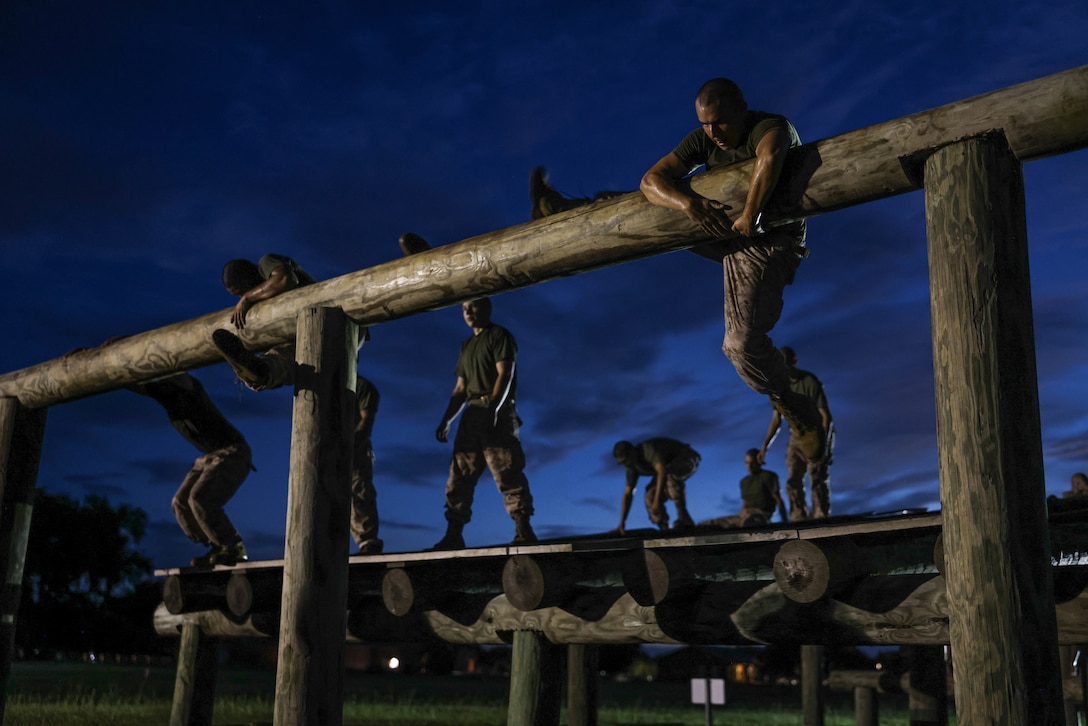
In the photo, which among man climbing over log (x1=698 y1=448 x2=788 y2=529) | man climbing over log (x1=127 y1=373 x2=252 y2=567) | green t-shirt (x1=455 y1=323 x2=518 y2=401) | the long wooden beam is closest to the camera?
the long wooden beam

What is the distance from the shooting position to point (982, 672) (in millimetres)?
3471

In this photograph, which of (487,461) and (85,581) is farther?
(85,581)

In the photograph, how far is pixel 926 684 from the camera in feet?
27.6

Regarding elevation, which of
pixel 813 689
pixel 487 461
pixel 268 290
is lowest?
pixel 813 689

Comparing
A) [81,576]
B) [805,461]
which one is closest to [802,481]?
[805,461]

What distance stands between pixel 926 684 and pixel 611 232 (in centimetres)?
555

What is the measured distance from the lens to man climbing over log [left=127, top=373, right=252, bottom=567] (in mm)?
8062

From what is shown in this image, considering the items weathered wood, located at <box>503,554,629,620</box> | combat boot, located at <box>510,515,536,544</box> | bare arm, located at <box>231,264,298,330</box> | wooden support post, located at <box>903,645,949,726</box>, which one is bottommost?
wooden support post, located at <box>903,645,949,726</box>

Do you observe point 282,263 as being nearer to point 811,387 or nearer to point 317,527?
point 317,527

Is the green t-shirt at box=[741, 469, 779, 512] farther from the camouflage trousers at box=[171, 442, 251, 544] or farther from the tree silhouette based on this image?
the tree silhouette

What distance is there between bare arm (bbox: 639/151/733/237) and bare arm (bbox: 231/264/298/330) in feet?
9.27

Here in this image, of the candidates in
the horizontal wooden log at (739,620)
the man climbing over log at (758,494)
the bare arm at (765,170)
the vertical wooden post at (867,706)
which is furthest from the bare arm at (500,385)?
the vertical wooden post at (867,706)

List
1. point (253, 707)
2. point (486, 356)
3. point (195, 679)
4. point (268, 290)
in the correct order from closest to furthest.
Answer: point (268, 290)
point (486, 356)
point (195, 679)
point (253, 707)

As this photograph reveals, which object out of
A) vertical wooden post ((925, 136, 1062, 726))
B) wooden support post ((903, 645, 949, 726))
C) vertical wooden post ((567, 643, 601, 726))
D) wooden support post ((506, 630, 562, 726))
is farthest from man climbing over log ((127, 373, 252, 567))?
vertical wooden post ((925, 136, 1062, 726))
